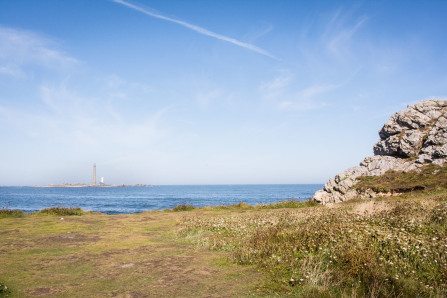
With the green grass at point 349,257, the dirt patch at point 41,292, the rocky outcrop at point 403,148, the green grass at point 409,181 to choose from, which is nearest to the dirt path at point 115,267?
the dirt patch at point 41,292

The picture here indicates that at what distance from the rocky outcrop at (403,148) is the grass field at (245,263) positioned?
90.6ft

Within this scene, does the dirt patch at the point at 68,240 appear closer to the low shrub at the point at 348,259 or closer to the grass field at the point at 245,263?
the grass field at the point at 245,263

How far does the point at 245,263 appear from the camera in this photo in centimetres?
895

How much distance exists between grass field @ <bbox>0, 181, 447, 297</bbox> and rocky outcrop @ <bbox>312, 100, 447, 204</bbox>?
90.6 ft

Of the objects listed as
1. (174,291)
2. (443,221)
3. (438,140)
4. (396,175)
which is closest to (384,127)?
(438,140)

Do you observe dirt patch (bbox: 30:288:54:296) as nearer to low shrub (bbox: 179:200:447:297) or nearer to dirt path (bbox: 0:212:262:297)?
dirt path (bbox: 0:212:262:297)

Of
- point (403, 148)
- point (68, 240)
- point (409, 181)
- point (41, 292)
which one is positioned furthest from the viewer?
point (403, 148)

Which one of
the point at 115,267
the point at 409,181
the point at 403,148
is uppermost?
the point at 403,148

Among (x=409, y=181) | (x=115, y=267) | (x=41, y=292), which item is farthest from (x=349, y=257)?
(x=409, y=181)

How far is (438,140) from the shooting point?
137ft

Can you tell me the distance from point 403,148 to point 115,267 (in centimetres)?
4811

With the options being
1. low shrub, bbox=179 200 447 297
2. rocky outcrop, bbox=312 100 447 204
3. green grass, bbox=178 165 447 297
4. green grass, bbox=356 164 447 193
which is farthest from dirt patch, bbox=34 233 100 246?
green grass, bbox=356 164 447 193

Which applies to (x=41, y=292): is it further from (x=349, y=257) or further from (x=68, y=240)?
(x=349, y=257)

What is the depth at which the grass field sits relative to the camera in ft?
21.8
